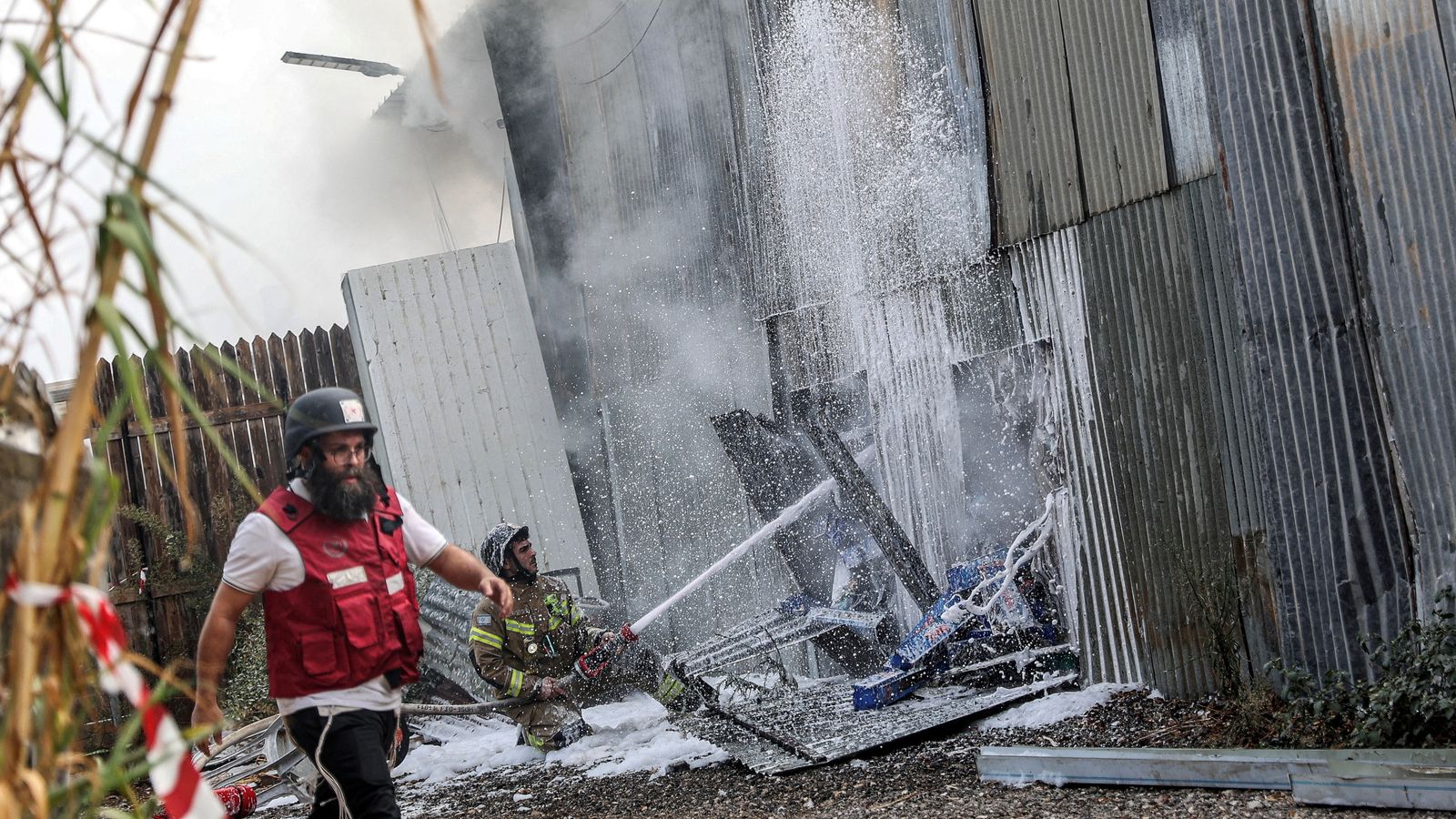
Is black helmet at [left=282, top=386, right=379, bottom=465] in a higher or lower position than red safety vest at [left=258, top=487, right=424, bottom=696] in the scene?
higher

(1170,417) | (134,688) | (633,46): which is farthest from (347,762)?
(633,46)

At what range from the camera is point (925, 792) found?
509 cm

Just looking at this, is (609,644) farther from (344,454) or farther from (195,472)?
(195,472)

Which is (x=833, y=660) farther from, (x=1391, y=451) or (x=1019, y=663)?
(x=1391, y=451)

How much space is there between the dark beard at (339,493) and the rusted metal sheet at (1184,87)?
11.5 ft

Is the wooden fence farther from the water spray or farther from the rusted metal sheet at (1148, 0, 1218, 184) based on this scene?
the rusted metal sheet at (1148, 0, 1218, 184)

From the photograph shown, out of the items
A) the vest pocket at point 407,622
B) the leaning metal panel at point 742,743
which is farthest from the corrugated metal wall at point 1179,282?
the vest pocket at point 407,622

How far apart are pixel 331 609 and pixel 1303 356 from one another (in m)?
3.60

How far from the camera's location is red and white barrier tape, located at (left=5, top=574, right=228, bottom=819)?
4.65 ft

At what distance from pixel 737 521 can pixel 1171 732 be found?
484 centimetres

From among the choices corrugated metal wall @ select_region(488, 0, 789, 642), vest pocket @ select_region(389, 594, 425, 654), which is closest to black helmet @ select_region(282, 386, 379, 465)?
vest pocket @ select_region(389, 594, 425, 654)

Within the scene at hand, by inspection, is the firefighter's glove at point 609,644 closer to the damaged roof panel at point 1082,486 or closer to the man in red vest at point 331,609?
the damaged roof panel at point 1082,486

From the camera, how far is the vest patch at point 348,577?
14.0 ft

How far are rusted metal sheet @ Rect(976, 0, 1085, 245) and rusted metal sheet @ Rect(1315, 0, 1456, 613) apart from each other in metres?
1.57
